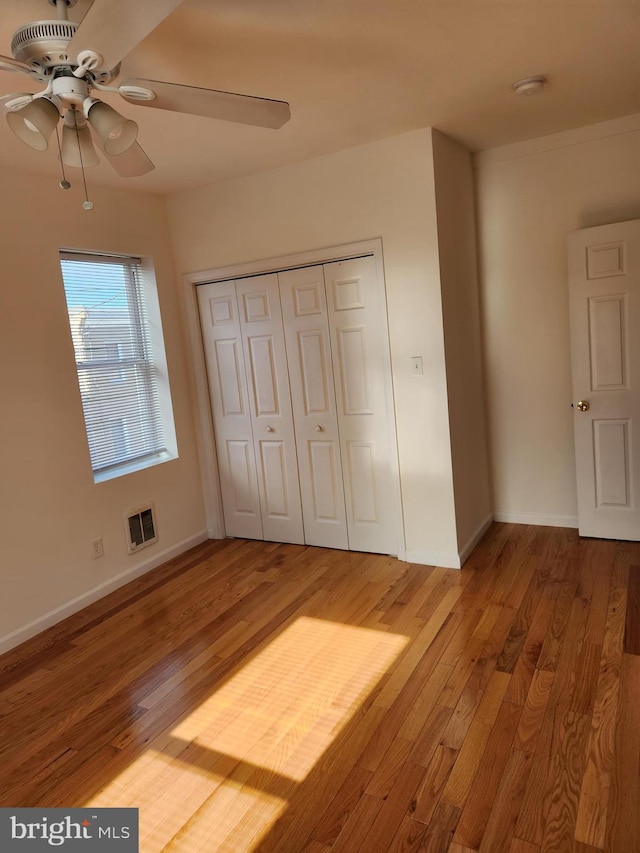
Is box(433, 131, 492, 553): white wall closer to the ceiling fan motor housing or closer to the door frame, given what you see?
the door frame

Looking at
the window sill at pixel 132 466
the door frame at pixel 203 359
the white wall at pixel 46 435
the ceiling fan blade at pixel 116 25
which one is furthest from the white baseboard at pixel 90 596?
the ceiling fan blade at pixel 116 25

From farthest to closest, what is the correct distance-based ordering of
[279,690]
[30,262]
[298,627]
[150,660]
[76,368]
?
[76,368] → [30,262] → [298,627] → [150,660] → [279,690]

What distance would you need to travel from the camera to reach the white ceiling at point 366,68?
2049 mm

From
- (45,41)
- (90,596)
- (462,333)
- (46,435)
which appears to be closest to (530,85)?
(462,333)

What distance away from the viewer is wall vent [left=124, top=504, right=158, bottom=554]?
391 cm

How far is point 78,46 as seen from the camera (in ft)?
5.01

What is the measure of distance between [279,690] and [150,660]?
29.2 inches

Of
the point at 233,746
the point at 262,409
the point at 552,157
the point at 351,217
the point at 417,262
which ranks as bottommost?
the point at 233,746

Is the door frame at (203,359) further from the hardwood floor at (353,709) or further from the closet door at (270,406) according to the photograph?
the hardwood floor at (353,709)

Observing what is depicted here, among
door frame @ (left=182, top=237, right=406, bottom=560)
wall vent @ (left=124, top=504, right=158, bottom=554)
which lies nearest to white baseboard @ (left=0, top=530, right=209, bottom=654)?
wall vent @ (left=124, top=504, right=158, bottom=554)

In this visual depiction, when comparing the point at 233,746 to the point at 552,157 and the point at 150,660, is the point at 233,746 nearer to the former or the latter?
the point at 150,660

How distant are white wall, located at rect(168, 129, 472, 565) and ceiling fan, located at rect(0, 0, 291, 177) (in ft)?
5.25

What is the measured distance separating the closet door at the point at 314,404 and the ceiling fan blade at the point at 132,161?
1.87 metres

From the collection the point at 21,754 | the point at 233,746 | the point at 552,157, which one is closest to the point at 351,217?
the point at 552,157
